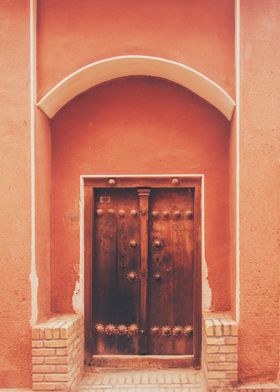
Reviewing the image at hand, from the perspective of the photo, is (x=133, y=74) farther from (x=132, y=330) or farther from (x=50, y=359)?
(x=50, y=359)

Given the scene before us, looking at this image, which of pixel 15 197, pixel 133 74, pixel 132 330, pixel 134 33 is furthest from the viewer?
pixel 132 330

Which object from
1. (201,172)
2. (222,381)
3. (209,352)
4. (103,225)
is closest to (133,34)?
(201,172)

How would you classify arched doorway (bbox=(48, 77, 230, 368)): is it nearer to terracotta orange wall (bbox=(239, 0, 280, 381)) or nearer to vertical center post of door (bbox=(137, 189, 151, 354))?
vertical center post of door (bbox=(137, 189, 151, 354))

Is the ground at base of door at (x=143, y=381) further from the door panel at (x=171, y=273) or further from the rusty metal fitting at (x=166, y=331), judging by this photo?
the rusty metal fitting at (x=166, y=331)

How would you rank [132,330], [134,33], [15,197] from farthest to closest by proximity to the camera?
[132,330] < [134,33] < [15,197]

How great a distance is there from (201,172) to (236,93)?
946 millimetres

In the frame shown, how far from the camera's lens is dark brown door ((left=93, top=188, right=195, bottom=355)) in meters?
4.79

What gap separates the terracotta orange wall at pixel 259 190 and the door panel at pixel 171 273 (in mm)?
861

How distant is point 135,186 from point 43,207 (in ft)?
3.26

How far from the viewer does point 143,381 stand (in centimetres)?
446

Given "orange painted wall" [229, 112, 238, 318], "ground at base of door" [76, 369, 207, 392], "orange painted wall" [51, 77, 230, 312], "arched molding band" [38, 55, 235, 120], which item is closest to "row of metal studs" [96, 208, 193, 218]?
"orange painted wall" [51, 77, 230, 312]

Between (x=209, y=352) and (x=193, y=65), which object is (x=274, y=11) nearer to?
(x=193, y=65)

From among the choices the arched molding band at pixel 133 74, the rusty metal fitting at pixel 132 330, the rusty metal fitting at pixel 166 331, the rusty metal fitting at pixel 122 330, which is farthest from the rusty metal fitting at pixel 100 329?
the arched molding band at pixel 133 74

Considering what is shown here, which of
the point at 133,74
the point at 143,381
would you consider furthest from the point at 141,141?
the point at 143,381
